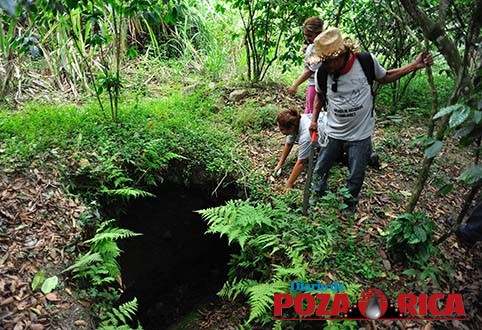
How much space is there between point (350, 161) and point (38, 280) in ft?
9.44

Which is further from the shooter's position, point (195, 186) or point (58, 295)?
point (195, 186)

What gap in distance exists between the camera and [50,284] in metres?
2.83

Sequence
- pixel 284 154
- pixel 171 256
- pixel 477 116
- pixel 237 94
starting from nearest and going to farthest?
pixel 477 116
pixel 284 154
pixel 171 256
pixel 237 94

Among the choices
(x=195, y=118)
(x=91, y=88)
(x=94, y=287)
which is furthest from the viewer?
(x=91, y=88)

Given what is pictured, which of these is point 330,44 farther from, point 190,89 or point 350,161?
point 190,89

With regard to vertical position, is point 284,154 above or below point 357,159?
below

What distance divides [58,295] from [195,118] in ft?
10.1

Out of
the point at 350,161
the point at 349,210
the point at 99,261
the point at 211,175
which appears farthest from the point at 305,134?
the point at 99,261

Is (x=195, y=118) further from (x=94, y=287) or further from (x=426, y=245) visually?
(x=426, y=245)

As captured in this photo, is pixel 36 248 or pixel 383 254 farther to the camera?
pixel 383 254

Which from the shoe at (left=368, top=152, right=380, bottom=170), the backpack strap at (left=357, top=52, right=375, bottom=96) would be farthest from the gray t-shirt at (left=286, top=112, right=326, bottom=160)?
the shoe at (left=368, top=152, right=380, bottom=170)

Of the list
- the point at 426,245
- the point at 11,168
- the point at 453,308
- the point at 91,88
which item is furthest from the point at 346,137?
the point at 91,88

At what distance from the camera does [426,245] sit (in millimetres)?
3088

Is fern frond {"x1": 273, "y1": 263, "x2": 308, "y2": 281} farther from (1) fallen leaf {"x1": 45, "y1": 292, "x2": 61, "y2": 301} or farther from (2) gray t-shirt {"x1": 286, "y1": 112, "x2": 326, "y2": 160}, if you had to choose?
(1) fallen leaf {"x1": 45, "y1": 292, "x2": 61, "y2": 301}
